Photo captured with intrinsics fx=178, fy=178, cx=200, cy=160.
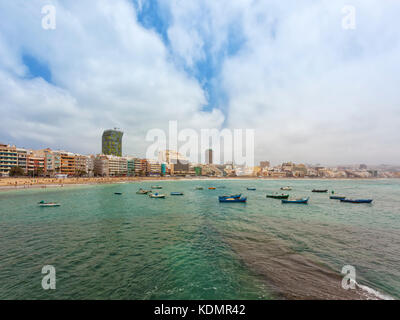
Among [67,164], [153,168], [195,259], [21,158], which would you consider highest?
[21,158]

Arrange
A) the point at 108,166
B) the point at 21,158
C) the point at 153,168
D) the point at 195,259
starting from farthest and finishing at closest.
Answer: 1. the point at 153,168
2. the point at 108,166
3. the point at 21,158
4. the point at 195,259

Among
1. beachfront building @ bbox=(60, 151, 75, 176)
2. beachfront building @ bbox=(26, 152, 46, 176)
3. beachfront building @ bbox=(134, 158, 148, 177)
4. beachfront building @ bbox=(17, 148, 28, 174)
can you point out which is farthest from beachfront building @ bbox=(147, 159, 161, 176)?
beachfront building @ bbox=(17, 148, 28, 174)

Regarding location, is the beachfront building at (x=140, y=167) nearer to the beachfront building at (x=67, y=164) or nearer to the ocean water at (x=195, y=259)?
the beachfront building at (x=67, y=164)

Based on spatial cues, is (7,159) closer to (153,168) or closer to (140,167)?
(140,167)

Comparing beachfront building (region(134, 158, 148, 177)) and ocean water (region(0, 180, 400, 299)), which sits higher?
beachfront building (region(134, 158, 148, 177))

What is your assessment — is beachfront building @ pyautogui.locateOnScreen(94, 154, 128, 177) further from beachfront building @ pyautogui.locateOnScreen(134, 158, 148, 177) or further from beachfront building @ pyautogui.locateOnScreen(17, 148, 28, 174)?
beachfront building @ pyautogui.locateOnScreen(17, 148, 28, 174)

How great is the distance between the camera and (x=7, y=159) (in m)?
86.4

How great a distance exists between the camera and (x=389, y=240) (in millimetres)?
16625

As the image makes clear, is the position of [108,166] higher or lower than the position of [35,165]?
lower

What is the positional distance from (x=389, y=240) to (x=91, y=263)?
25.3m

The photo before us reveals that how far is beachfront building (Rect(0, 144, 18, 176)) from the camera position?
8467cm

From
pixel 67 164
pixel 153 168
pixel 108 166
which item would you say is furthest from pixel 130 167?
pixel 67 164
